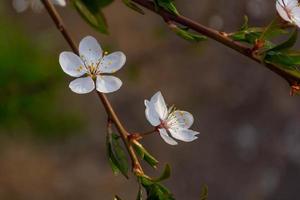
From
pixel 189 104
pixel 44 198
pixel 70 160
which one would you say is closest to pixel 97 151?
pixel 70 160

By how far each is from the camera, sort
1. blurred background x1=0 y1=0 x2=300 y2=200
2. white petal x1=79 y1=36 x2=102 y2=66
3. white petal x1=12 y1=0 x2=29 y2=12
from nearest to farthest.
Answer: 1. white petal x1=79 y1=36 x2=102 y2=66
2. white petal x1=12 y1=0 x2=29 y2=12
3. blurred background x1=0 y1=0 x2=300 y2=200

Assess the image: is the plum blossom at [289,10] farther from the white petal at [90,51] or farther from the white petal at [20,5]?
the white petal at [20,5]

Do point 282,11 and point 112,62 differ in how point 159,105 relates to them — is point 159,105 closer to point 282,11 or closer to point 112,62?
point 112,62

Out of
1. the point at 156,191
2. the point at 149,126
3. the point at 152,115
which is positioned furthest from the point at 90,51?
the point at 149,126

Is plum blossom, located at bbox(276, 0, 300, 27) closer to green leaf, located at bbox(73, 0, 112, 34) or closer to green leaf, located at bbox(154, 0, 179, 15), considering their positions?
green leaf, located at bbox(154, 0, 179, 15)

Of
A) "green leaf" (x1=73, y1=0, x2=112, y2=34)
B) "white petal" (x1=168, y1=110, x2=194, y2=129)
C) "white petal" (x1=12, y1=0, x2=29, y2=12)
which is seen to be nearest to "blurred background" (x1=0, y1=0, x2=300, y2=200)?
"white petal" (x1=12, y1=0, x2=29, y2=12)

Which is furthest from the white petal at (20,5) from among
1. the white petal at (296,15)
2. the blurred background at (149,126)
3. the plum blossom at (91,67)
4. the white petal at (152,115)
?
the blurred background at (149,126)
